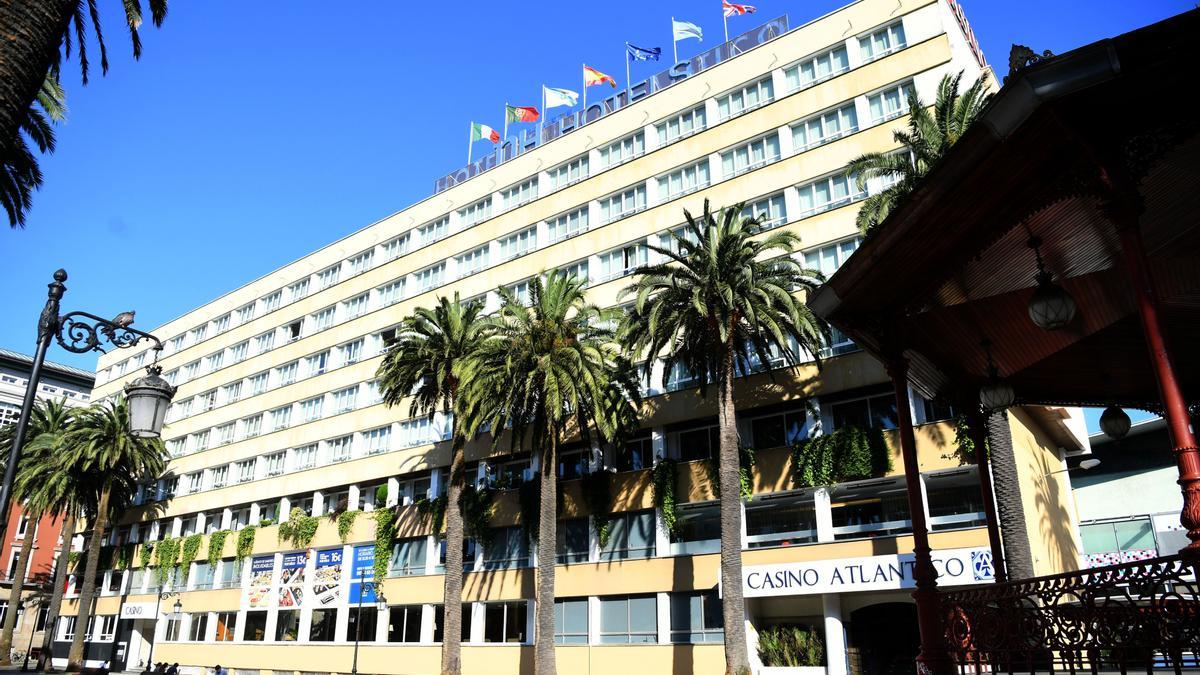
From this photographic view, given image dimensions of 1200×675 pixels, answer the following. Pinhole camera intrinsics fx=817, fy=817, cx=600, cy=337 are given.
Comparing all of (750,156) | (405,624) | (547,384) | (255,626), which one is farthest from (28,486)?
(750,156)

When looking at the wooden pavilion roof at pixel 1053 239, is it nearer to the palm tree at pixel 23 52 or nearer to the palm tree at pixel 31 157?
the palm tree at pixel 23 52

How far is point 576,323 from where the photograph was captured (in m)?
37.1

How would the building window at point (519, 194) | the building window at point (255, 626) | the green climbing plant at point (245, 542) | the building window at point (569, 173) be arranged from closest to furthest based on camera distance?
the building window at point (569, 173), the building window at point (519, 194), the building window at point (255, 626), the green climbing plant at point (245, 542)

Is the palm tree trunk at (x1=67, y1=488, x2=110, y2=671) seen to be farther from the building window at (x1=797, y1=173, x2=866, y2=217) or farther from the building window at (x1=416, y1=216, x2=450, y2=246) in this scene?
the building window at (x1=797, y1=173, x2=866, y2=217)

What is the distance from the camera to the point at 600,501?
39.1m

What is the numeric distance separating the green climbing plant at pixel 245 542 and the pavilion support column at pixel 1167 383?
59.6m

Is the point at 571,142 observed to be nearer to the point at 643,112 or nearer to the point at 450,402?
the point at 643,112

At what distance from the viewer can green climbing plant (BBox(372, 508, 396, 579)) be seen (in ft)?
157

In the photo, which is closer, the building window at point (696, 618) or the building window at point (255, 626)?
the building window at point (696, 618)

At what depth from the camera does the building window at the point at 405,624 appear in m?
45.6

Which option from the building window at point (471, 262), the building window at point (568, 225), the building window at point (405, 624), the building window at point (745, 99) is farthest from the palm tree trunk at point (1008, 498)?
the building window at point (471, 262)

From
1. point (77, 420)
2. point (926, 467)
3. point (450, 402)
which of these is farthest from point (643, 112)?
point (77, 420)

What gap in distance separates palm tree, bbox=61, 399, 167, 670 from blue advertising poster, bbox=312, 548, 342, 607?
1805 centimetres

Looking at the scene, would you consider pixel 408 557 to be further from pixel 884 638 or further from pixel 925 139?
pixel 925 139
